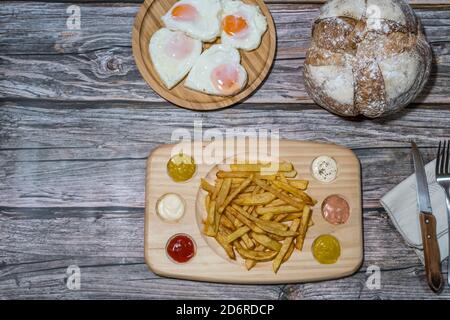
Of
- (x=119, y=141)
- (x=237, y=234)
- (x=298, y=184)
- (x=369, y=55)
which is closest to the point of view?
(x=369, y=55)

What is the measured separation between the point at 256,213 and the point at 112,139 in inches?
32.7

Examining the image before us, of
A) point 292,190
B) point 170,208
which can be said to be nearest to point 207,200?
point 170,208

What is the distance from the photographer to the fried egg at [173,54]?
2637 mm

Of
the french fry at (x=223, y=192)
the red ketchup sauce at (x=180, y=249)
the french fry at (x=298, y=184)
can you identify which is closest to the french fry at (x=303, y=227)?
the french fry at (x=298, y=184)

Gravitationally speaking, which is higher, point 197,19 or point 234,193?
point 197,19

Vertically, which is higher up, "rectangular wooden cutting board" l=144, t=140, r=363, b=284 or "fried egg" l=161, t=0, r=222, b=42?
"fried egg" l=161, t=0, r=222, b=42

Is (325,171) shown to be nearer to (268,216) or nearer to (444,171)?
(268,216)

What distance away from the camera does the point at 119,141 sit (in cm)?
275

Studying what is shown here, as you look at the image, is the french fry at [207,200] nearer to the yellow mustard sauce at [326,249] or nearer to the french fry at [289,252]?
the french fry at [289,252]

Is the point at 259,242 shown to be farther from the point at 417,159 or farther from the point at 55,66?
the point at 55,66

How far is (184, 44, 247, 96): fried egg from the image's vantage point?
263cm

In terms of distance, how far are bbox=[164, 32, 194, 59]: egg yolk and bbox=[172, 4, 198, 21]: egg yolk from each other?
0.29 ft

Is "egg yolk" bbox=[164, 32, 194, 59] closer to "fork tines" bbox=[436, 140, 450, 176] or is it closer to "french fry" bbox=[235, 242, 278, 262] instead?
"french fry" bbox=[235, 242, 278, 262]

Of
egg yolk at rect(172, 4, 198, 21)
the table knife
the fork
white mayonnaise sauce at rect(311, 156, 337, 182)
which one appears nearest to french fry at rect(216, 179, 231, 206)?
white mayonnaise sauce at rect(311, 156, 337, 182)
